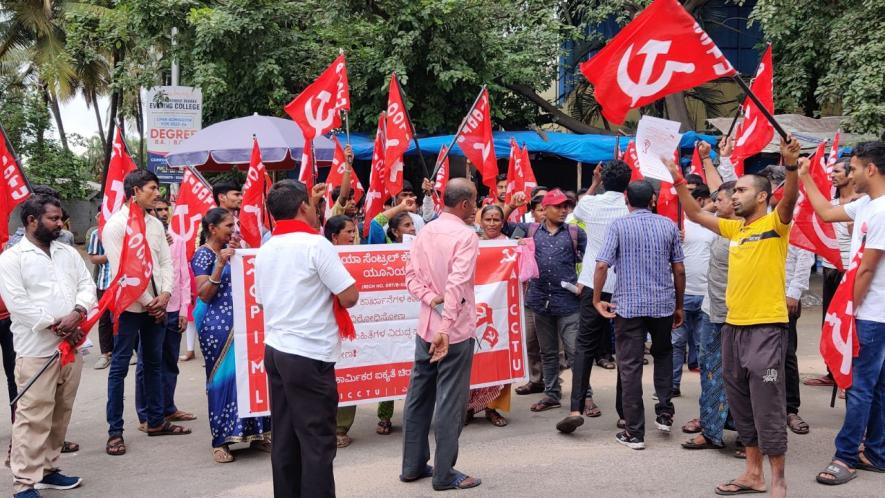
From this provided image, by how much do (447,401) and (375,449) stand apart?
1.27 m

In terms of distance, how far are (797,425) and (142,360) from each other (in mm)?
5108

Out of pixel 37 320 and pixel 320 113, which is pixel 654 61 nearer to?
pixel 320 113

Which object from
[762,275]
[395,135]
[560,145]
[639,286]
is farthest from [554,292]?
[560,145]

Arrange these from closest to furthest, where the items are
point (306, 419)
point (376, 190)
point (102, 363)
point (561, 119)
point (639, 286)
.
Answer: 1. point (306, 419)
2. point (639, 286)
3. point (376, 190)
4. point (102, 363)
5. point (561, 119)

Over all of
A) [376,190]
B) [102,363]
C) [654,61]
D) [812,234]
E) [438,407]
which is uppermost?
[654,61]

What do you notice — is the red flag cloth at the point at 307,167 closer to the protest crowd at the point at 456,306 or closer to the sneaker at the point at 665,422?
the protest crowd at the point at 456,306

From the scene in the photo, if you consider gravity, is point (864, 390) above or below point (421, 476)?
above

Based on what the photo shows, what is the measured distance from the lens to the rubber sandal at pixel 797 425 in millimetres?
6516

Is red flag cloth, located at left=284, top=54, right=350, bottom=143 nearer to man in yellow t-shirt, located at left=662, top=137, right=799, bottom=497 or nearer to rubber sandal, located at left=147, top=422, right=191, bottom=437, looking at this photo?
rubber sandal, located at left=147, top=422, right=191, bottom=437

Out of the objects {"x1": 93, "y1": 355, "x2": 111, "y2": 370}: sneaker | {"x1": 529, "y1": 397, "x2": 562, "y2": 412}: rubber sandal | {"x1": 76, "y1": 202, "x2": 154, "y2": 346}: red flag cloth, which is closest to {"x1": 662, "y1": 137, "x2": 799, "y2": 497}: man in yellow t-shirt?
{"x1": 529, "y1": 397, "x2": 562, "y2": 412}: rubber sandal

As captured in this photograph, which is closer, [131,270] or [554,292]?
[131,270]

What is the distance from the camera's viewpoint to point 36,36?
33.2m

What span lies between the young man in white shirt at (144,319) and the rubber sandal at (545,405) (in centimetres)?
311

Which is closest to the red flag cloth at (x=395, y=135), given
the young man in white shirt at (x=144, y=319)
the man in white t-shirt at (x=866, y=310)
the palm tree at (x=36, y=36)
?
the young man in white shirt at (x=144, y=319)
